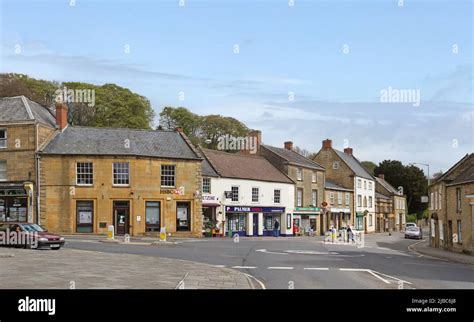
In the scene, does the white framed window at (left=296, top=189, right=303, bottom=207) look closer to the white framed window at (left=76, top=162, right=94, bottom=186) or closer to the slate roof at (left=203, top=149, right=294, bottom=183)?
the slate roof at (left=203, top=149, right=294, bottom=183)

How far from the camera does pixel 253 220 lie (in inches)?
2215

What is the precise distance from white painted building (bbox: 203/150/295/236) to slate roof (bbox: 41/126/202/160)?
443 cm

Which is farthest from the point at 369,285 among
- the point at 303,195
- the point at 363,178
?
the point at 363,178

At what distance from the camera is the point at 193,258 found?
Result: 84.2 ft

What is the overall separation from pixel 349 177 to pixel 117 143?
3746cm

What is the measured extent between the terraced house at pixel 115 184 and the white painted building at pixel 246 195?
399 centimetres

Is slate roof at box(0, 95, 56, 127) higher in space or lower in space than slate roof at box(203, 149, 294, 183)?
higher

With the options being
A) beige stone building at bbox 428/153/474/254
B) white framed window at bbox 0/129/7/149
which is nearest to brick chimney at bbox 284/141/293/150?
beige stone building at bbox 428/153/474/254

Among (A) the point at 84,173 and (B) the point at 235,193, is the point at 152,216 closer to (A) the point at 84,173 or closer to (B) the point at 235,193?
(A) the point at 84,173

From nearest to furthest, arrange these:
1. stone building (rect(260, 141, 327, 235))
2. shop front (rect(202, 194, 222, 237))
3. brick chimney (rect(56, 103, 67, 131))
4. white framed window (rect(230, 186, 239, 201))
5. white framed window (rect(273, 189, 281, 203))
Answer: brick chimney (rect(56, 103, 67, 131)) < shop front (rect(202, 194, 222, 237)) < white framed window (rect(230, 186, 239, 201)) < white framed window (rect(273, 189, 281, 203)) < stone building (rect(260, 141, 327, 235))

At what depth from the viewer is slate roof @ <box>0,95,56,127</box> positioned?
4459 cm

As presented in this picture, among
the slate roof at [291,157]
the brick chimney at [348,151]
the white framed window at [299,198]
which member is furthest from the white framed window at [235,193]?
the brick chimney at [348,151]
